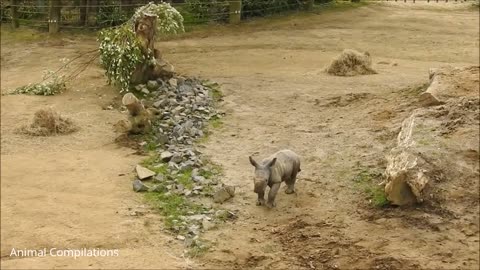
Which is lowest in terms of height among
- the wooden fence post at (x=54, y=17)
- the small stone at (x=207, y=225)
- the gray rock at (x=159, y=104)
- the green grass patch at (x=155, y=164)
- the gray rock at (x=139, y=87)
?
the small stone at (x=207, y=225)

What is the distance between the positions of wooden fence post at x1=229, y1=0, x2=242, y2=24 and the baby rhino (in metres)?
9.60

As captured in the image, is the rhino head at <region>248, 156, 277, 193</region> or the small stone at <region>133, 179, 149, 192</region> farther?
the small stone at <region>133, 179, 149, 192</region>

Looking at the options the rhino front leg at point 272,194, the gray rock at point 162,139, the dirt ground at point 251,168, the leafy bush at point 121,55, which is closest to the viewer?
the dirt ground at point 251,168

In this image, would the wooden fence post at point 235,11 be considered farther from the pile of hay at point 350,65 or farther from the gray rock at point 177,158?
the gray rock at point 177,158

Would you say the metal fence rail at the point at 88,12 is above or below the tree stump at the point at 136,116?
above

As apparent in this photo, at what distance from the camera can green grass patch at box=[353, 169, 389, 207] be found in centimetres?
652

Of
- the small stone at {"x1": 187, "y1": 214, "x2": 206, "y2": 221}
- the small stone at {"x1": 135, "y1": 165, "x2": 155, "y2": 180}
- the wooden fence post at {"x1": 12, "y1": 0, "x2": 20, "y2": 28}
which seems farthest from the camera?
the wooden fence post at {"x1": 12, "y1": 0, "x2": 20, "y2": 28}

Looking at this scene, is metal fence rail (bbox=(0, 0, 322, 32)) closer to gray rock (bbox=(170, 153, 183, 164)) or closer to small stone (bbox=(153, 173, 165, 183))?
gray rock (bbox=(170, 153, 183, 164))

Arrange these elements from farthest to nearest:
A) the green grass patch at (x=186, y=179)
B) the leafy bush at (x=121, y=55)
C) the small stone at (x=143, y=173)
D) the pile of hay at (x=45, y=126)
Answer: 1. the leafy bush at (x=121, y=55)
2. the pile of hay at (x=45, y=126)
3. the small stone at (x=143, y=173)
4. the green grass patch at (x=186, y=179)

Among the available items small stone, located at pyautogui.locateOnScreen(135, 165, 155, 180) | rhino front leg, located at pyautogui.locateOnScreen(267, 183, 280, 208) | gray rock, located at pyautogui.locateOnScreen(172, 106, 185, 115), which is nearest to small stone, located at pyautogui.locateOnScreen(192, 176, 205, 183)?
small stone, located at pyautogui.locateOnScreen(135, 165, 155, 180)

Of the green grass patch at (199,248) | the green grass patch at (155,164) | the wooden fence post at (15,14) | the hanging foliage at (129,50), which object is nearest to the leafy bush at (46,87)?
the hanging foliage at (129,50)

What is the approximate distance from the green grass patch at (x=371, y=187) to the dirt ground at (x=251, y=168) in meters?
0.09

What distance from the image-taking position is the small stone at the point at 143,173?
728cm

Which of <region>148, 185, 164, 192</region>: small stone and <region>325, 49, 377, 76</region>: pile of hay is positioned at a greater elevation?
<region>325, 49, 377, 76</region>: pile of hay
